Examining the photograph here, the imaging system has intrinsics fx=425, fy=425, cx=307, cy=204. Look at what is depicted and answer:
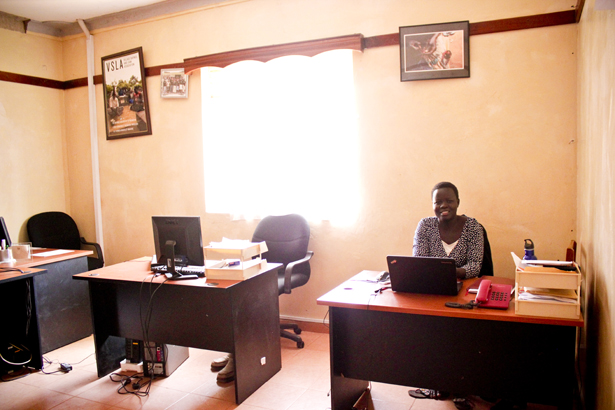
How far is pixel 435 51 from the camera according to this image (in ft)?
11.1

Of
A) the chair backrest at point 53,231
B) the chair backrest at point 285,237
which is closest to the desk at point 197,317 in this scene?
the chair backrest at point 285,237

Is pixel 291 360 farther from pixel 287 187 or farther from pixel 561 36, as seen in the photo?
pixel 561 36

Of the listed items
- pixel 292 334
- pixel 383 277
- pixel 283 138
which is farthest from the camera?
pixel 283 138

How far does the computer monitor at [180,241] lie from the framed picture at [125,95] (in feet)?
6.78

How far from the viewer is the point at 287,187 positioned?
4.05m

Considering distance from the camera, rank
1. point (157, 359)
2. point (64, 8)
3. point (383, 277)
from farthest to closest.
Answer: point (64, 8)
point (157, 359)
point (383, 277)

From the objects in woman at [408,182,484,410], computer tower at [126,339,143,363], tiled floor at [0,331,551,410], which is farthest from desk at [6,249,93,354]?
woman at [408,182,484,410]

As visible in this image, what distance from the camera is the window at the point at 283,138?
12.6 ft

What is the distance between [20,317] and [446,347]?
128 inches

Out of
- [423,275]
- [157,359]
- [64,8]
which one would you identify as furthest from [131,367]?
[64,8]

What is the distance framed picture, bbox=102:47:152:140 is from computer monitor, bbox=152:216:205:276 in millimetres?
2066

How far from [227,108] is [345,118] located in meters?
1.25

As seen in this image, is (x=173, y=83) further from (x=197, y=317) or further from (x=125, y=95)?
→ (x=197, y=317)

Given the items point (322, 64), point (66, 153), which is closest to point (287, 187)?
point (322, 64)
